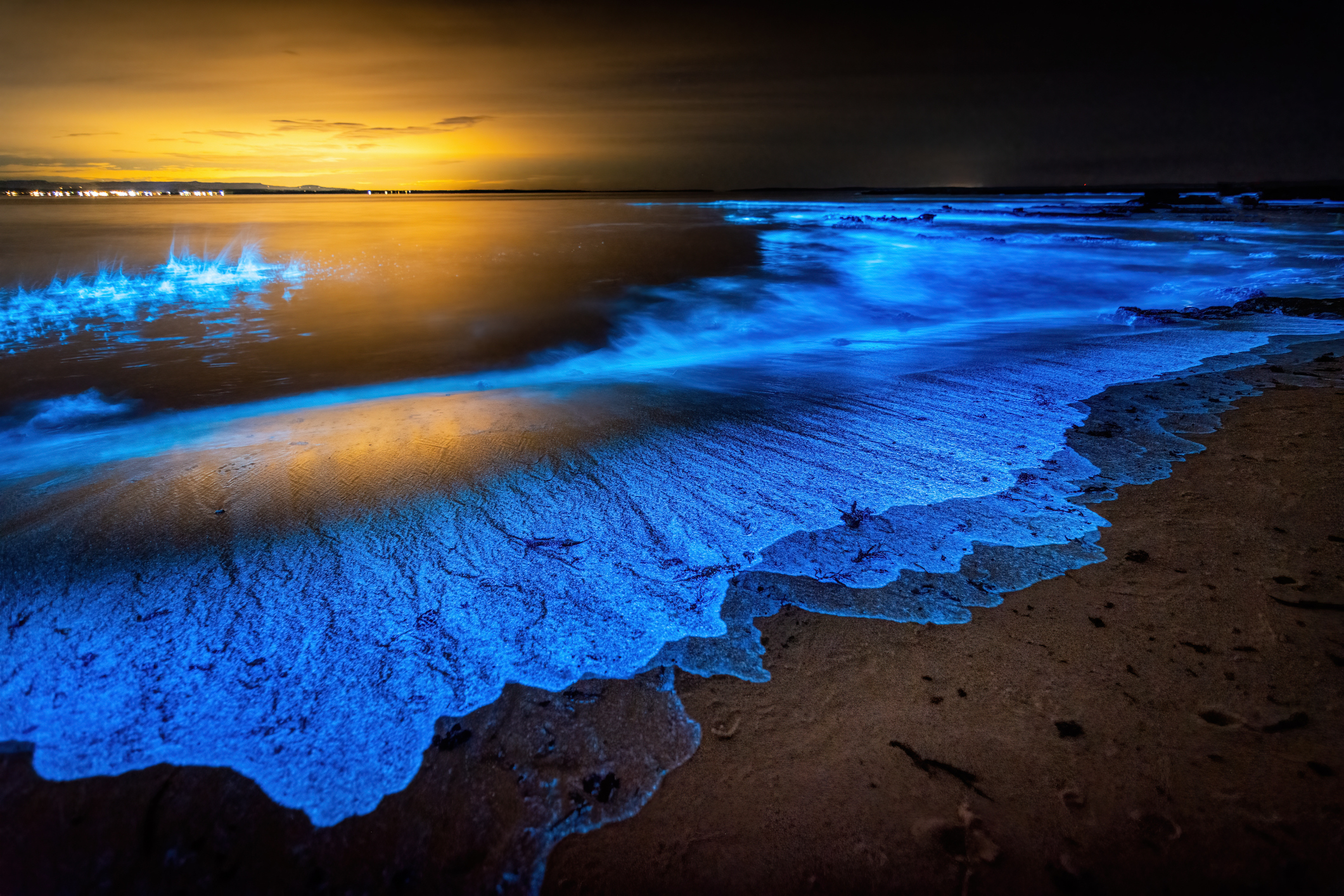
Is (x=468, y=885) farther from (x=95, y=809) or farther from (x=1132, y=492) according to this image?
(x=1132, y=492)

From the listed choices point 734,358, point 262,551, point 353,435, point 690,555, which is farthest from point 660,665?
point 734,358

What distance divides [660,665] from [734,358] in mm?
5328

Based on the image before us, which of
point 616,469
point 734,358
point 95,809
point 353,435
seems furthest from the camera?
point 734,358

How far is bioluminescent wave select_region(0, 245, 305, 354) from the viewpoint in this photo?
8336 millimetres

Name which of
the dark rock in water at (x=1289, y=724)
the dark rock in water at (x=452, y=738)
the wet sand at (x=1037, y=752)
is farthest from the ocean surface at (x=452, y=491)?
the dark rock in water at (x=1289, y=724)

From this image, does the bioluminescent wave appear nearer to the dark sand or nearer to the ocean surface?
the ocean surface

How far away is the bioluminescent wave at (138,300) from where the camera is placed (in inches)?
328

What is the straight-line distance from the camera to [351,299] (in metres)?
11.2

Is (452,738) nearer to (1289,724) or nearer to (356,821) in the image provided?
(356,821)

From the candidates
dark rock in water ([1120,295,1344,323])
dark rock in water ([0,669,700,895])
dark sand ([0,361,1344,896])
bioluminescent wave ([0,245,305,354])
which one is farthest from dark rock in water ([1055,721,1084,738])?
bioluminescent wave ([0,245,305,354])

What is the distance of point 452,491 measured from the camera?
3.35 m

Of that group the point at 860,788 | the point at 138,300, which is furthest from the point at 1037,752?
the point at 138,300

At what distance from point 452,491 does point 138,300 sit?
37.7ft

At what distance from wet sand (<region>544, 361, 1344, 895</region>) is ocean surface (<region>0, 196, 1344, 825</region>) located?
25 cm
